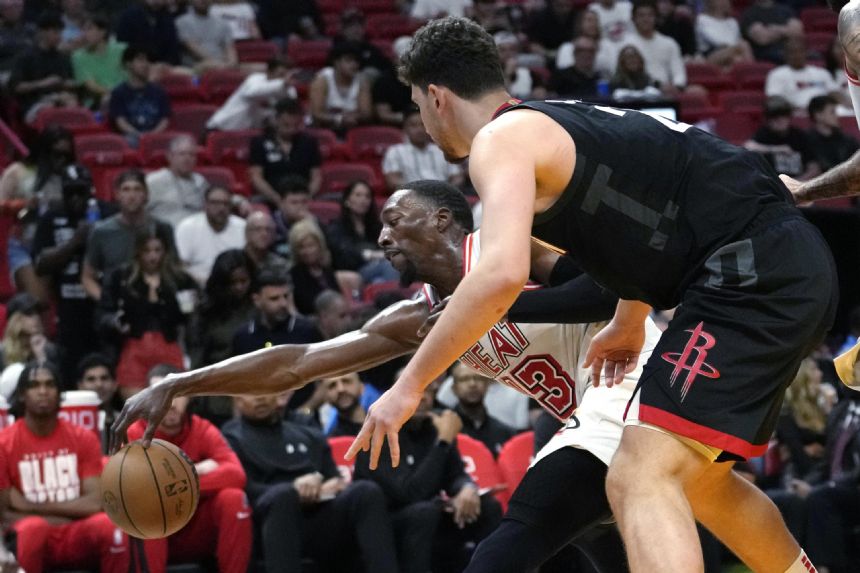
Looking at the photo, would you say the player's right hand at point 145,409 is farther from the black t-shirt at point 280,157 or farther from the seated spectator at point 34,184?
the black t-shirt at point 280,157

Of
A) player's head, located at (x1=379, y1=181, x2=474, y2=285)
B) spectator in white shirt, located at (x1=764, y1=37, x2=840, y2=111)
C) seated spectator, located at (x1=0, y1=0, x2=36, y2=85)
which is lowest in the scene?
spectator in white shirt, located at (x1=764, y1=37, x2=840, y2=111)

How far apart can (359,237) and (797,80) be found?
582cm

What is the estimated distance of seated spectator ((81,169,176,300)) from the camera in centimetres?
973

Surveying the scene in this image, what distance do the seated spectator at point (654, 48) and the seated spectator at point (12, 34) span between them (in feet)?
19.0

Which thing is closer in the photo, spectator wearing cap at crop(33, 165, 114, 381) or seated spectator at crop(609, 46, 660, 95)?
spectator wearing cap at crop(33, 165, 114, 381)

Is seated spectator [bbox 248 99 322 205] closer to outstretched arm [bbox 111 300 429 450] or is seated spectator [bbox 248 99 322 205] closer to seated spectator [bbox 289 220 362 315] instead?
seated spectator [bbox 289 220 362 315]

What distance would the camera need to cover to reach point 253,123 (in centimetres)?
1302

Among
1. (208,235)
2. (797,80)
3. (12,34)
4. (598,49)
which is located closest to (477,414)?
(208,235)

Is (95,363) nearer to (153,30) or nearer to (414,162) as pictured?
(414,162)

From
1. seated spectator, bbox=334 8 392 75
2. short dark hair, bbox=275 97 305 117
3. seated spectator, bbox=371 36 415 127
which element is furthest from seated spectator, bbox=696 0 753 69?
short dark hair, bbox=275 97 305 117

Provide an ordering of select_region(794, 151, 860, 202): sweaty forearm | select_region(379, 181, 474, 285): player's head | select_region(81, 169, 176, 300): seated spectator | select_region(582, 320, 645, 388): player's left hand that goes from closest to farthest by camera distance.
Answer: select_region(582, 320, 645, 388): player's left hand < select_region(794, 151, 860, 202): sweaty forearm < select_region(379, 181, 474, 285): player's head < select_region(81, 169, 176, 300): seated spectator

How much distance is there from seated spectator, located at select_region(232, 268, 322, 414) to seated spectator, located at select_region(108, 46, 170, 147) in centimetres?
352

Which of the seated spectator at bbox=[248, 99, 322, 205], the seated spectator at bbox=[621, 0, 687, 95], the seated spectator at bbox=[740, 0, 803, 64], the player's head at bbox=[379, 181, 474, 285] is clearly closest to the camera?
the player's head at bbox=[379, 181, 474, 285]

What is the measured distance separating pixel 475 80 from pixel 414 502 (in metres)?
4.51
